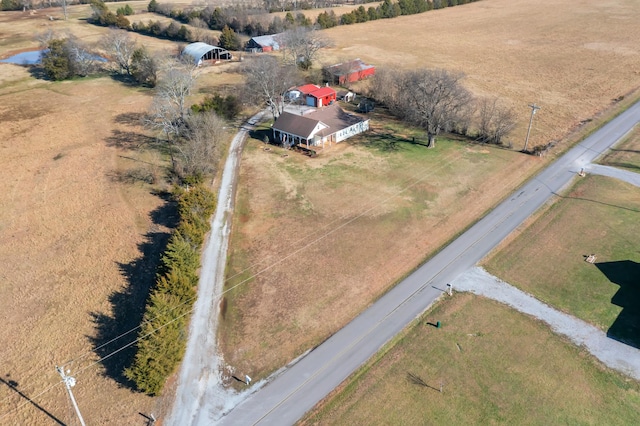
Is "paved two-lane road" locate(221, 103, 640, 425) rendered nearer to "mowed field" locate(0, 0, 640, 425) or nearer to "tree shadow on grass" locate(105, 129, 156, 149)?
"mowed field" locate(0, 0, 640, 425)

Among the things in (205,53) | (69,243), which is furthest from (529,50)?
(69,243)

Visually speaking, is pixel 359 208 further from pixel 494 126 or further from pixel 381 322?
pixel 494 126

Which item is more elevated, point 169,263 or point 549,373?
point 169,263

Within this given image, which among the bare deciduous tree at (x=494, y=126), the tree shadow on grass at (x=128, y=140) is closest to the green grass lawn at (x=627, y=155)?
the bare deciduous tree at (x=494, y=126)

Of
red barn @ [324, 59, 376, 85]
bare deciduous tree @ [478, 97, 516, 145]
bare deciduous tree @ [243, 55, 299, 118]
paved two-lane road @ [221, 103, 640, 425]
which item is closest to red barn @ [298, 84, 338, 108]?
bare deciduous tree @ [243, 55, 299, 118]

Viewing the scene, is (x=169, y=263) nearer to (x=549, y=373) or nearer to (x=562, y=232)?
(x=549, y=373)

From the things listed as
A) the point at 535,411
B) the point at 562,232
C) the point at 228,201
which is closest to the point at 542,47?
the point at 562,232

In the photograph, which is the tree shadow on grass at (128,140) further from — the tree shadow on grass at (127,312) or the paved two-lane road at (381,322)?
the paved two-lane road at (381,322)
